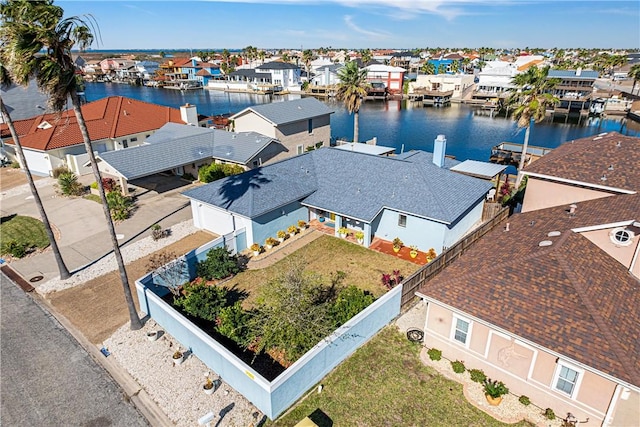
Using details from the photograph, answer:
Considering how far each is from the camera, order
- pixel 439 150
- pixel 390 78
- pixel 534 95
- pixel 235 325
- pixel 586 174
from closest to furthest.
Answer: pixel 235 325 < pixel 586 174 < pixel 439 150 < pixel 534 95 < pixel 390 78

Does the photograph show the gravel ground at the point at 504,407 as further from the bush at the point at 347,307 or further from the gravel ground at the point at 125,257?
the gravel ground at the point at 125,257

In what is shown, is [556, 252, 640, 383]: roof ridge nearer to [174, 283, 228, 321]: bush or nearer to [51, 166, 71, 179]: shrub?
[174, 283, 228, 321]: bush

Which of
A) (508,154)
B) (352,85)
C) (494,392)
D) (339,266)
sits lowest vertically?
(339,266)

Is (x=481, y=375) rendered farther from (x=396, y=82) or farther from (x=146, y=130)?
(x=396, y=82)

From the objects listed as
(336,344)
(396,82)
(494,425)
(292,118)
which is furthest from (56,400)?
(396,82)

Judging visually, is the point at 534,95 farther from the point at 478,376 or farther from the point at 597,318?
the point at 478,376

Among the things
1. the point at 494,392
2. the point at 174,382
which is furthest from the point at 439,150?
the point at 174,382
